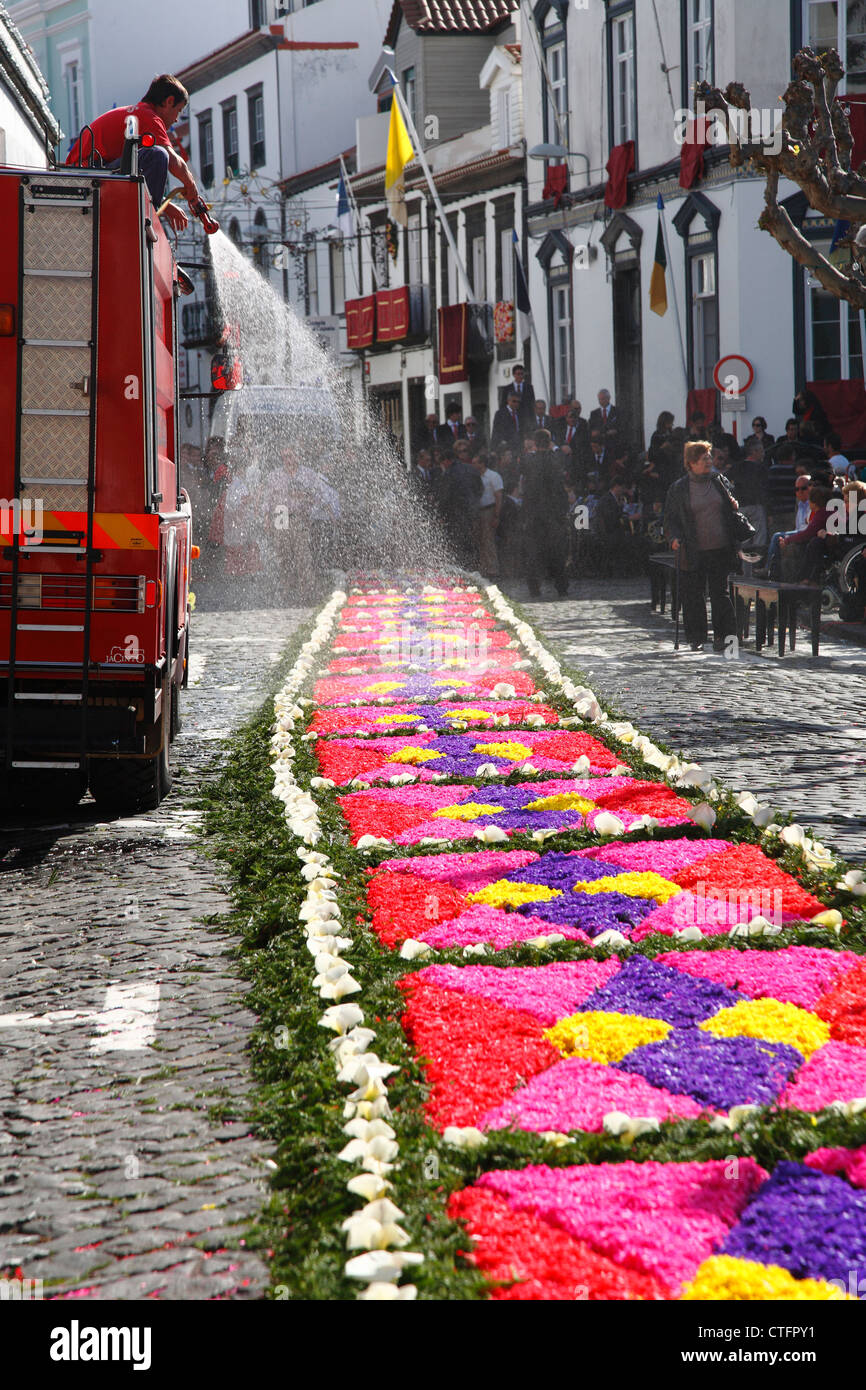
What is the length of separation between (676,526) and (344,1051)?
36.3ft

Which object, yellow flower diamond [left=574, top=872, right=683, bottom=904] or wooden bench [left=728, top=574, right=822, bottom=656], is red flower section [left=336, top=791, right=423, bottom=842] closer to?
yellow flower diamond [left=574, top=872, right=683, bottom=904]

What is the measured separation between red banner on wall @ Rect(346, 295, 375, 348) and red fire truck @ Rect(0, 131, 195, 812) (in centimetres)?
3940

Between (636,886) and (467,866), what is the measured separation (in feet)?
2.57

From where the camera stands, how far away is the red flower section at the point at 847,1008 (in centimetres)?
483

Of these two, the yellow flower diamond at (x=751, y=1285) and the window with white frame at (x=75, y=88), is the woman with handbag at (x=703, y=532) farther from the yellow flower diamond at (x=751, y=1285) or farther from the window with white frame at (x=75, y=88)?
the window with white frame at (x=75, y=88)

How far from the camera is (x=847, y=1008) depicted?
504 centimetres

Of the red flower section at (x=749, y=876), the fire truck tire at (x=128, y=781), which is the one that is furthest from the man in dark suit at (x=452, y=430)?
the red flower section at (x=749, y=876)

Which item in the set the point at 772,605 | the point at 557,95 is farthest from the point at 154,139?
the point at 557,95

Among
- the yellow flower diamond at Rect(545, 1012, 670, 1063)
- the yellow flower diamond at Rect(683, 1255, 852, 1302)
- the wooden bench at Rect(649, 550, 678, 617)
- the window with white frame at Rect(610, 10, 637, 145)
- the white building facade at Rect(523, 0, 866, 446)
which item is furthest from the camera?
the window with white frame at Rect(610, 10, 637, 145)

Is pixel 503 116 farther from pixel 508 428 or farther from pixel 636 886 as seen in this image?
pixel 636 886

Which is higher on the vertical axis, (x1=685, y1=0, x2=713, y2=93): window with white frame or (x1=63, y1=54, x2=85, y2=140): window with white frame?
(x1=63, y1=54, x2=85, y2=140): window with white frame

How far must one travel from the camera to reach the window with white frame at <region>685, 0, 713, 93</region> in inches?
1026

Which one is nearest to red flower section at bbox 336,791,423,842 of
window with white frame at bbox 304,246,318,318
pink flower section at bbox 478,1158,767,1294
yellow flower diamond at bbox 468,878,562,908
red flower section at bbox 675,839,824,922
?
yellow flower diamond at bbox 468,878,562,908

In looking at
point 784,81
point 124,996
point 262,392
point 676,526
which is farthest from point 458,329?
point 124,996
